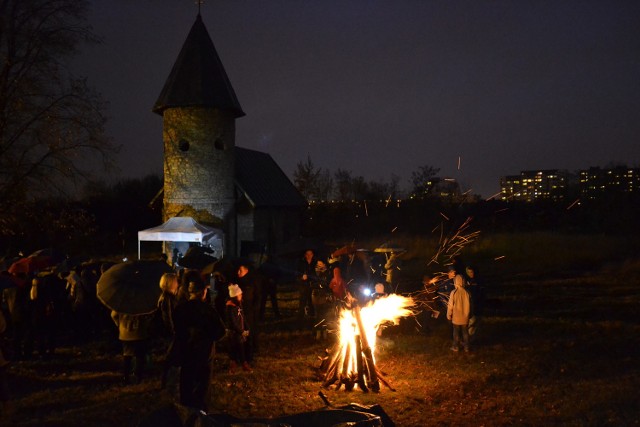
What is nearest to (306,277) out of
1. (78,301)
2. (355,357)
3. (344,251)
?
(344,251)

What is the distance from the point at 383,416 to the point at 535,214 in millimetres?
46265

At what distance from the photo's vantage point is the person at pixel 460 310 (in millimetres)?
10664

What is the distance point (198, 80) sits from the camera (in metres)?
23.1

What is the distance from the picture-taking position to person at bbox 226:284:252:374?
927 centimetres

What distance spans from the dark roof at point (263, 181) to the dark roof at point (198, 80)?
3.16 m

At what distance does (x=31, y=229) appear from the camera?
18.0 metres

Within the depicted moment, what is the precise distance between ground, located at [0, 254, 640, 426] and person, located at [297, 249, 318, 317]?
0.58 m

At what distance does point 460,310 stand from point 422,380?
6.69 ft

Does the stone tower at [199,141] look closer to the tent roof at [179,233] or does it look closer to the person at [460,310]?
the tent roof at [179,233]

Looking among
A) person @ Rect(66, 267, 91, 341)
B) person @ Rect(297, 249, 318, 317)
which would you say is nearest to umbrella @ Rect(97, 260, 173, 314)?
person @ Rect(66, 267, 91, 341)

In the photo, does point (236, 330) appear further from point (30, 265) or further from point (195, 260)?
point (195, 260)

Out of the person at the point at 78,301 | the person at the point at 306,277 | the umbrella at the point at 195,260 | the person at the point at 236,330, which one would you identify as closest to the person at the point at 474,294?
the person at the point at 306,277

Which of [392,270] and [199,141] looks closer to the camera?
[392,270]

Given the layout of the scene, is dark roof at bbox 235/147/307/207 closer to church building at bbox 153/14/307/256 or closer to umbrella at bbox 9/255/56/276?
church building at bbox 153/14/307/256
